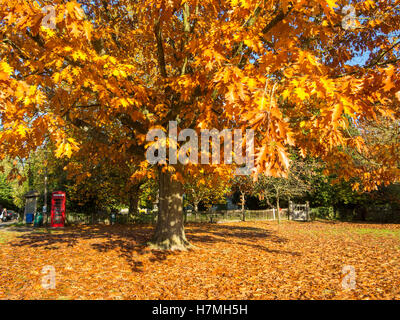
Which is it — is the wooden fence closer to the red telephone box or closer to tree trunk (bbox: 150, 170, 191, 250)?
the red telephone box

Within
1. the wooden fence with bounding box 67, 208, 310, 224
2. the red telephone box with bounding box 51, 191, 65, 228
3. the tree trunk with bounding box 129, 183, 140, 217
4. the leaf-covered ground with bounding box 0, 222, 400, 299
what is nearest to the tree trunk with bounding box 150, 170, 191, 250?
the leaf-covered ground with bounding box 0, 222, 400, 299

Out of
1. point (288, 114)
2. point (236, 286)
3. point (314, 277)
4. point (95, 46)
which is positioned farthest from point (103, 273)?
point (288, 114)

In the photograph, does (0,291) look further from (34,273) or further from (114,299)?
(114,299)

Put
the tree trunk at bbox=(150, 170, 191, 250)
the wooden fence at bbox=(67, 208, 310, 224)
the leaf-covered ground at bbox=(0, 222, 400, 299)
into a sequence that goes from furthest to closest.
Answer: the wooden fence at bbox=(67, 208, 310, 224) < the tree trunk at bbox=(150, 170, 191, 250) < the leaf-covered ground at bbox=(0, 222, 400, 299)

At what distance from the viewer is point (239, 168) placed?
34.1 ft

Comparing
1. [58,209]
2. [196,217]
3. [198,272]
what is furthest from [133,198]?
[198,272]

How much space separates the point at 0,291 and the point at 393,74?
24.6 ft

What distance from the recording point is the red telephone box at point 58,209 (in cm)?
2036

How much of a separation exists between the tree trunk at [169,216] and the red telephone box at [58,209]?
1418cm

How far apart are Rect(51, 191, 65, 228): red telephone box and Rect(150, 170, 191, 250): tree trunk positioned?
1418 centimetres

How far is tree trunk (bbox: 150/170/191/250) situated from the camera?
9.30 metres

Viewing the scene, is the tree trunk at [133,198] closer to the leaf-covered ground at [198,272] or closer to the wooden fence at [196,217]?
the wooden fence at [196,217]
